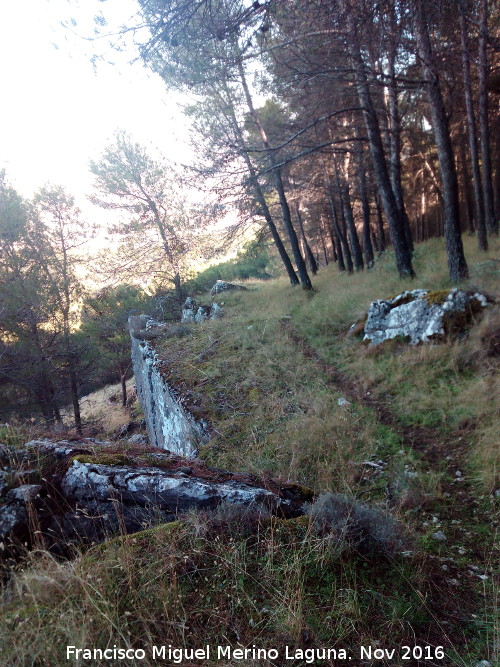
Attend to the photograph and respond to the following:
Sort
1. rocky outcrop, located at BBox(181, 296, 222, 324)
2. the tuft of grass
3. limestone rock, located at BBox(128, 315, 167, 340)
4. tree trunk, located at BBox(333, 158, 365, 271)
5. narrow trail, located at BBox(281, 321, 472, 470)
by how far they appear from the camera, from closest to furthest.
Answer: the tuft of grass, narrow trail, located at BBox(281, 321, 472, 470), limestone rock, located at BBox(128, 315, 167, 340), rocky outcrop, located at BBox(181, 296, 222, 324), tree trunk, located at BBox(333, 158, 365, 271)

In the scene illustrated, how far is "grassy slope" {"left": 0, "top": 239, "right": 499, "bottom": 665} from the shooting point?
1.64 m

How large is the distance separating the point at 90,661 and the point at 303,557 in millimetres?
1164

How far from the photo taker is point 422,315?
645cm

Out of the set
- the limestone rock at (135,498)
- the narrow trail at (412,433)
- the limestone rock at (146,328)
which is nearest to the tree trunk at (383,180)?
the narrow trail at (412,433)

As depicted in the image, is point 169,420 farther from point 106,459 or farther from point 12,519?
point 12,519

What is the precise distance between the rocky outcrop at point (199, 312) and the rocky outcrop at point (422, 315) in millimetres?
6671

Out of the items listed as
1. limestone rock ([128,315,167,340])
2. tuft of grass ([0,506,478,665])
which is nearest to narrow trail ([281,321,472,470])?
tuft of grass ([0,506,478,665])

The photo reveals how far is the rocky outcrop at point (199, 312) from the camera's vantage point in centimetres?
1316

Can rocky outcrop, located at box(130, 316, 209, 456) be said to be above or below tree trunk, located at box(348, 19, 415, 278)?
below

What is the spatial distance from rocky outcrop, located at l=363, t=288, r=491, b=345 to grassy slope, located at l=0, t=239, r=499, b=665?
0.40 m

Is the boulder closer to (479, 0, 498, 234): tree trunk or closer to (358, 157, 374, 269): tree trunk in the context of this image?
(358, 157, 374, 269): tree trunk

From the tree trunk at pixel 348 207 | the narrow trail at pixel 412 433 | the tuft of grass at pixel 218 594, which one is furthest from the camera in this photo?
the tree trunk at pixel 348 207

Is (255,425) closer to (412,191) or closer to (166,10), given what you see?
(166,10)

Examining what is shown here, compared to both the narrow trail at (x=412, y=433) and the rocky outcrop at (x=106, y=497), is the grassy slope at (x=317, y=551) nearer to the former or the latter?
the narrow trail at (x=412, y=433)
